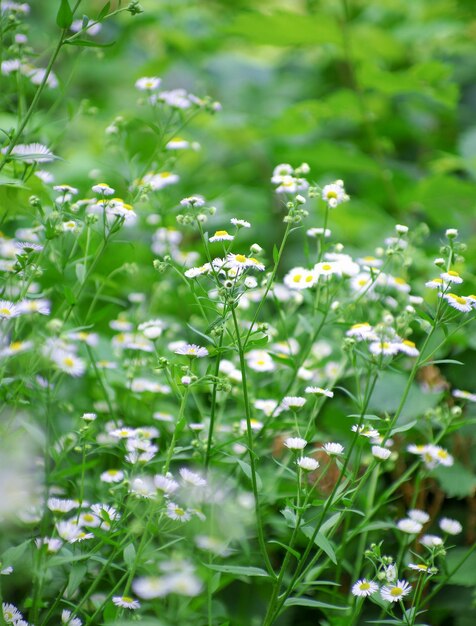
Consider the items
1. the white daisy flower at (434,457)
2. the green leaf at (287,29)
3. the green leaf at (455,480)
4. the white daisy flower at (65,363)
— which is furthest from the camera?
the green leaf at (287,29)

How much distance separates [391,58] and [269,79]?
0.45 m

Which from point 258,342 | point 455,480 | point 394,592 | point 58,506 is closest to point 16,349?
point 58,506

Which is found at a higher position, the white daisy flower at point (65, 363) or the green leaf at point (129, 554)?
the white daisy flower at point (65, 363)

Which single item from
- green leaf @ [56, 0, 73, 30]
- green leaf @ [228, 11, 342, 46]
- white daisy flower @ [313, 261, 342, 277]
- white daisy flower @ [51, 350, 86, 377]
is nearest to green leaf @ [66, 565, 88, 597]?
white daisy flower @ [51, 350, 86, 377]

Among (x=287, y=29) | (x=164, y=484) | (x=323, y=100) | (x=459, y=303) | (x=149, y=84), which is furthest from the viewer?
(x=323, y=100)

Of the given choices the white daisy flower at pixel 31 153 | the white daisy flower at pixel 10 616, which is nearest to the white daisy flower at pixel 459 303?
the white daisy flower at pixel 31 153

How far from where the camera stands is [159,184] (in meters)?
1.11

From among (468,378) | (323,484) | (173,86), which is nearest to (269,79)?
(173,86)

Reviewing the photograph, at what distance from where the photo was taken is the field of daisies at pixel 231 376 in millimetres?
821

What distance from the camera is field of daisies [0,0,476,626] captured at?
82 cm

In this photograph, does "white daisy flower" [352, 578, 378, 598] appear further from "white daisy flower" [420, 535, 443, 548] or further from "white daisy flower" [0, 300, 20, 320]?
"white daisy flower" [0, 300, 20, 320]

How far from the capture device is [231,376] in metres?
1.09

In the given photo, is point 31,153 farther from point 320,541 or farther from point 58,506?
point 320,541

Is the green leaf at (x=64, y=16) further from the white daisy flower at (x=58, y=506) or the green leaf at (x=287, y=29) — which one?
the green leaf at (x=287, y=29)
